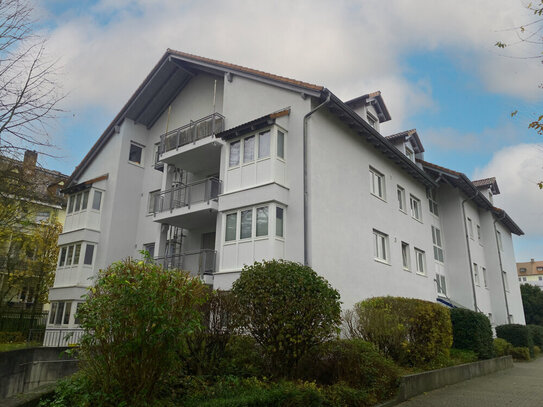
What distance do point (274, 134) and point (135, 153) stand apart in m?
11.2

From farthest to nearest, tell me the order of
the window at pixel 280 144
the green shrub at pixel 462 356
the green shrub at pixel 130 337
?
the window at pixel 280 144 → the green shrub at pixel 462 356 → the green shrub at pixel 130 337

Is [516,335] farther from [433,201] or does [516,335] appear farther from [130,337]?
[130,337]

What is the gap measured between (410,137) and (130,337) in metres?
21.4

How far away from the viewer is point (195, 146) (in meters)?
18.2

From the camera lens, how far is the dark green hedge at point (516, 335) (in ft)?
72.2

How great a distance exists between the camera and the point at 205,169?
2011cm

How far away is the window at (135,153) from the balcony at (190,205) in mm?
3808

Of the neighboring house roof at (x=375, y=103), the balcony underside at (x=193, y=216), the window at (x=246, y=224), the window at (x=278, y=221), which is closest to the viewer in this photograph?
the window at (x=278, y=221)

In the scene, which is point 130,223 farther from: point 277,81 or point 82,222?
point 277,81

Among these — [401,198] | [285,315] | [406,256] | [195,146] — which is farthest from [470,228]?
[285,315]

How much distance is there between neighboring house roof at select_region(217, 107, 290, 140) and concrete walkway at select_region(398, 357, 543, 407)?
1001 cm

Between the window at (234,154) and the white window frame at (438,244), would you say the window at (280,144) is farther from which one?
the white window frame at (438,244)

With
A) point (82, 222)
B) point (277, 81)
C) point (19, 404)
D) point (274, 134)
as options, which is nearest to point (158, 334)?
point (19, 404)

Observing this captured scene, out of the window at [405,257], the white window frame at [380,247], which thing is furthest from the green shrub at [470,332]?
the window at [405,257]
